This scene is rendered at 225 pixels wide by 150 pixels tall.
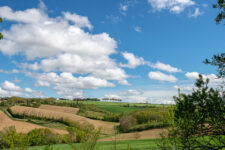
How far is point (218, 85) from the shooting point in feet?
21.1

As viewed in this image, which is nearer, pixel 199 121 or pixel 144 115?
pixel 199 121

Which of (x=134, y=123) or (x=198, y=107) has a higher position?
(x=198, y=107)

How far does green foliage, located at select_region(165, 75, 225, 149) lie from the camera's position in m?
6.46

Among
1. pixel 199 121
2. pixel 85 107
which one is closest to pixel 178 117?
pixel 199 121

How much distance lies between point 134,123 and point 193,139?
185ft

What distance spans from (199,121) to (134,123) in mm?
56815

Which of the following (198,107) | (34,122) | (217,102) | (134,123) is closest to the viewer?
(217,102)

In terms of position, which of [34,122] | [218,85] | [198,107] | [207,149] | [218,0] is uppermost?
[218,0]

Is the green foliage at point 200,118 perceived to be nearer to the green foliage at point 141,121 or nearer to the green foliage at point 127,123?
the green foliage at point 141,121

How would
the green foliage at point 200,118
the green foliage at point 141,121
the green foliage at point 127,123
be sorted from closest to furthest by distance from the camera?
the green foliage at point 200,118 < the green foliage at point 141,121 < the green foliage at point 127,123

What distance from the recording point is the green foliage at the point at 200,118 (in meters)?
6.46

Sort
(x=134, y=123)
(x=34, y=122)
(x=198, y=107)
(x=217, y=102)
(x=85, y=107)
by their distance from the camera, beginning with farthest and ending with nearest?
(x=85, y=107) → (x=34, y=122) → (x=134, y=123) → (x=198, y=107) → (x=217, y=102)

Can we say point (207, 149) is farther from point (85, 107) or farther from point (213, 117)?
point (85, 107)

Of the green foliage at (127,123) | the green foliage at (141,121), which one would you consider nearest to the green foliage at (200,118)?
the green foliage at (141,121)
